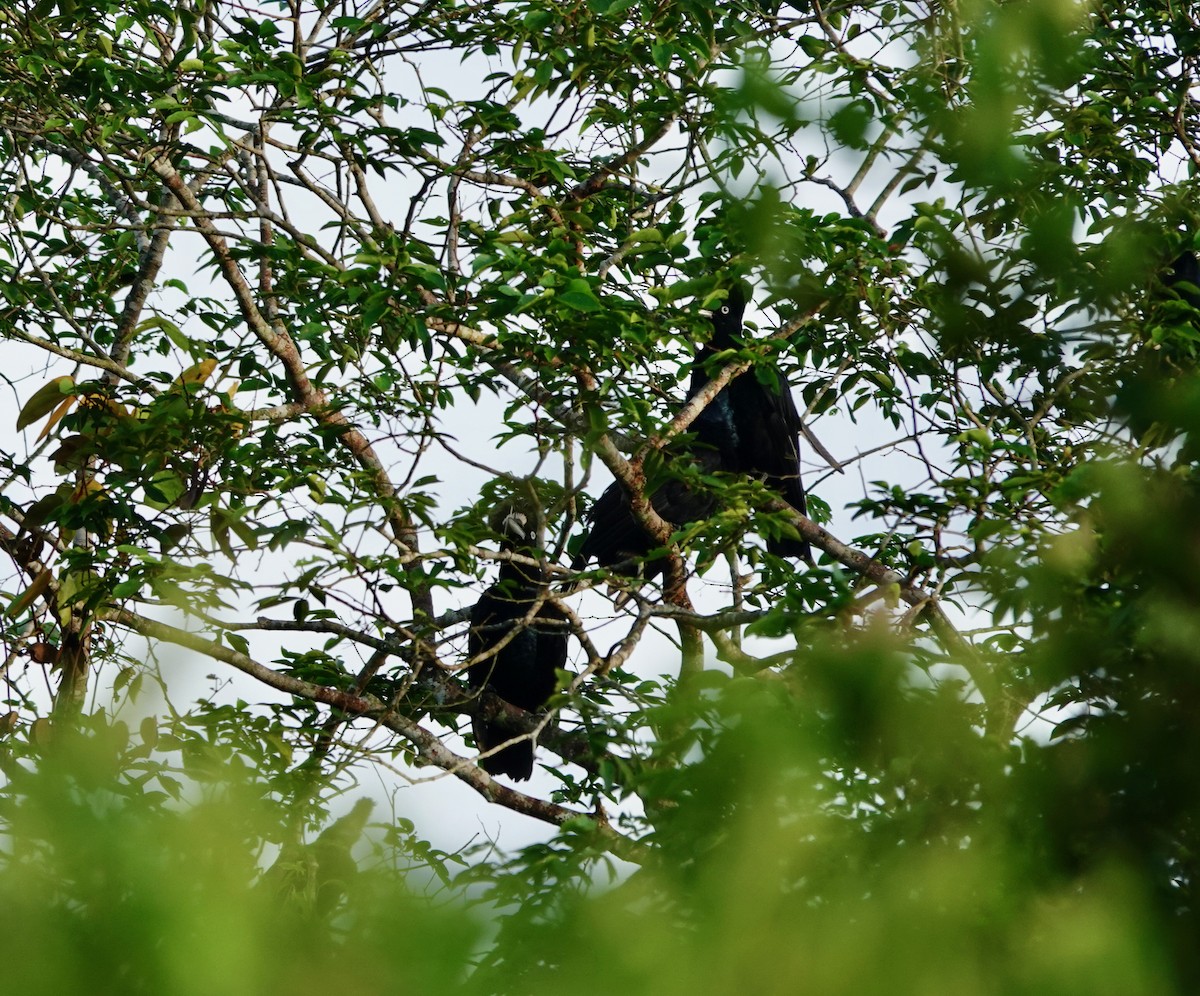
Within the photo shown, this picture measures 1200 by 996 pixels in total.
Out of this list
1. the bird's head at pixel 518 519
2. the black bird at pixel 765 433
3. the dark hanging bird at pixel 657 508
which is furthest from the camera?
the black bird at pixel 765 433

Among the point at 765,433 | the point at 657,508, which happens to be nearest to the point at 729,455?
the point at 765,433

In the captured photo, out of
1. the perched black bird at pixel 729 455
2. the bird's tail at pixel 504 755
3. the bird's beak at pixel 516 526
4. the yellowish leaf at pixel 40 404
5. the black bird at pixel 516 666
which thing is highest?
the yellowish leaf at pixel 40 404

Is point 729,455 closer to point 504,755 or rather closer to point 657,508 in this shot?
point 657,508

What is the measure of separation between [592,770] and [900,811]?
2940 mm

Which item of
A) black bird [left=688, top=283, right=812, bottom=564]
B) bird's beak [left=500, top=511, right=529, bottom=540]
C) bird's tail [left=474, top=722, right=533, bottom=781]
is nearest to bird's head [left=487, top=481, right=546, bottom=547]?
bird's beak [left=500, top=511, right=529, bottom=540]

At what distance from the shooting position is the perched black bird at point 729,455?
3.80 metres

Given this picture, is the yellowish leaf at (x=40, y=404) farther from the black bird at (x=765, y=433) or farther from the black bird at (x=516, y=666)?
the black bird at (x=765, y=433)

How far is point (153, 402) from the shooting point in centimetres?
302

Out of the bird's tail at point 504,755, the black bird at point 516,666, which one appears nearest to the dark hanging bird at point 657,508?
the black bird at point 516,666

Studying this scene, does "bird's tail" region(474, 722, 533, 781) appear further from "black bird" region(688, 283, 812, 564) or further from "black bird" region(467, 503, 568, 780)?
"black bird" region(688, 283, 812, 564)

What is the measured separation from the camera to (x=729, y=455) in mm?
4164

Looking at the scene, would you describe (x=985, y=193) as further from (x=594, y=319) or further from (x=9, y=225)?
(x=9, y=225)

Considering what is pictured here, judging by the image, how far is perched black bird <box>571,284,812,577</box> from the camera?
12.5ft

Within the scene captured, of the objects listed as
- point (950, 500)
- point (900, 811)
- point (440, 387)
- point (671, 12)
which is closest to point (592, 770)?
point (440, 387)
